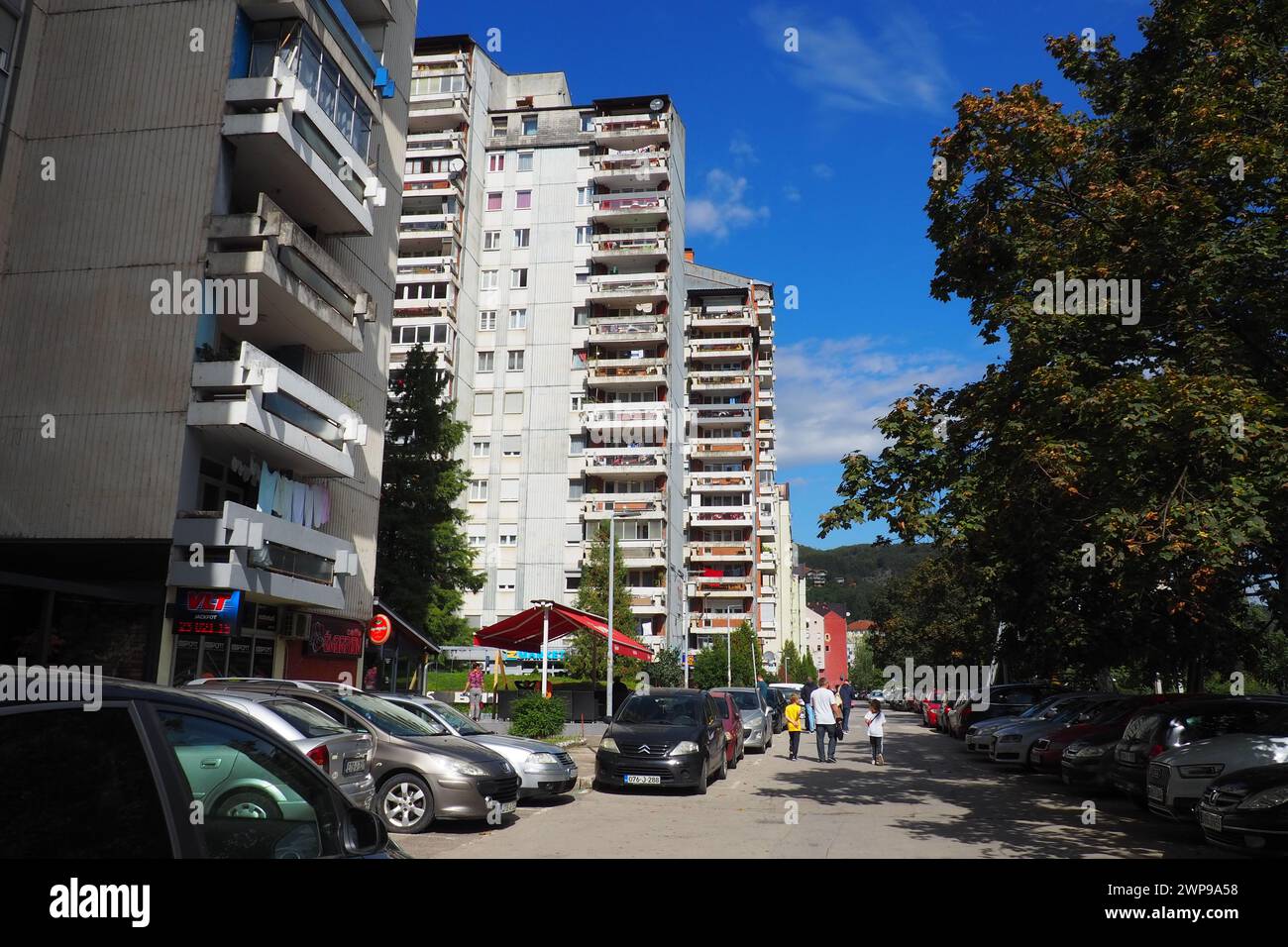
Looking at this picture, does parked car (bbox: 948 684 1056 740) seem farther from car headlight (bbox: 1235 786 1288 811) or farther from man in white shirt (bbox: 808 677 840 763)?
car headlight (bbox: 1235 786 1288 811)


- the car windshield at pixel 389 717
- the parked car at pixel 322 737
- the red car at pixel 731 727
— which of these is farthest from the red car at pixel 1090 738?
the parked car at pixel 322 737

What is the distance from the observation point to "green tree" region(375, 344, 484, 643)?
3462 cm

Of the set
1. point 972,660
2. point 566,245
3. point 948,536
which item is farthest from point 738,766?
point 566,245

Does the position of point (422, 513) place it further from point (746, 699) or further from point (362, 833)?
point (362, 833)

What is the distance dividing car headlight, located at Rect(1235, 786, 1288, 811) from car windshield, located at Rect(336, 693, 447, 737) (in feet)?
30.1

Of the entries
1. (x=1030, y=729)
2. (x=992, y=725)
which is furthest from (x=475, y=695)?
(x=1030, y=729)

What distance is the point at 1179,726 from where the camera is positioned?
1334cm

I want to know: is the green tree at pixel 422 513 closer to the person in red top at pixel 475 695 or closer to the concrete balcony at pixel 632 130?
the person in red top at pixel 475 695

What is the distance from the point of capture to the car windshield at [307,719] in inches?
373

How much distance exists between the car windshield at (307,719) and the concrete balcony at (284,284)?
1421cm

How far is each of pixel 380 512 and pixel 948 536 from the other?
2537cm

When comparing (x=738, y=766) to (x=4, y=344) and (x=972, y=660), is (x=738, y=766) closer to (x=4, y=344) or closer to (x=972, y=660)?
(x=4, y=344)

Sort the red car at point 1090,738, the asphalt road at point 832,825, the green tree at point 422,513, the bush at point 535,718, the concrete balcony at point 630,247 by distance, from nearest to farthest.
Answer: the asphalt road at point 832,825
the red car at point 1090,738
the bush at point 535,718
the green tree at point 422,513
the concrete balcony at point 630,247

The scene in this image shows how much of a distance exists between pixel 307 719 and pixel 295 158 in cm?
1756
